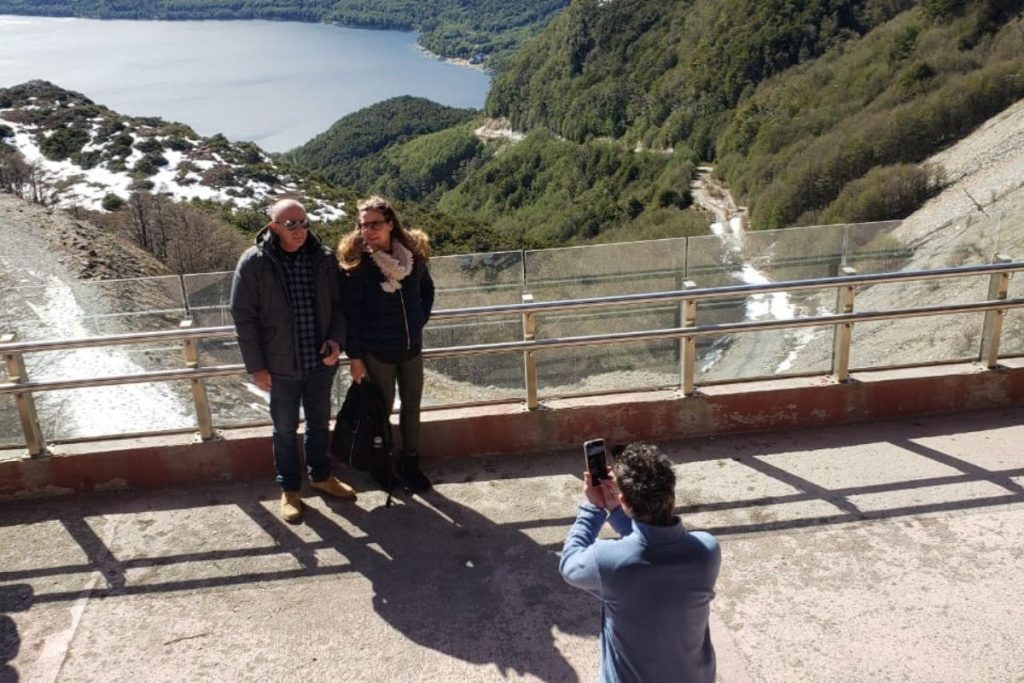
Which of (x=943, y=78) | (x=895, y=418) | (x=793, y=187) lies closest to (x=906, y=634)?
(x=895, y=418)

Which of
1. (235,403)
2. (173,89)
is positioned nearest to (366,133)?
(173,89)

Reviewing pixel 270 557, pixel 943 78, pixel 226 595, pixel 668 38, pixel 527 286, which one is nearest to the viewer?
pixel 226 595

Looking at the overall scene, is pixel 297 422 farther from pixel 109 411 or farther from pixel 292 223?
pixel 109 411

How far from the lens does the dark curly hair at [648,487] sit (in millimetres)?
2373

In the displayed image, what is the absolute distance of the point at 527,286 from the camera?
5.68 meters

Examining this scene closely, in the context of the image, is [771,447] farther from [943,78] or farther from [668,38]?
[668,38]

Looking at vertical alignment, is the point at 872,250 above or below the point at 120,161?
above

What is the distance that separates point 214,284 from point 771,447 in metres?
3.35

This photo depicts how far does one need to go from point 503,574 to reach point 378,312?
4.65 ft

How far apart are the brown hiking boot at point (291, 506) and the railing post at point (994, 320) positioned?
4.25 m

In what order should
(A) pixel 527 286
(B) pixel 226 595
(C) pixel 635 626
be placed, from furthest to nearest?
(A) pixel 527 286 < (B) pixel 226 595 < (C) pixel 635 626

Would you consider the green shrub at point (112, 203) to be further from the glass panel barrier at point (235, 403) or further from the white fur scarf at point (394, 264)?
the white fur scarf at point (394, 264)

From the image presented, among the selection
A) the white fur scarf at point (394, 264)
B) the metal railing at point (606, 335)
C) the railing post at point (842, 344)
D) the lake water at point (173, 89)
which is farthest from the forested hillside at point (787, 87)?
the lake water at point (173, 89)

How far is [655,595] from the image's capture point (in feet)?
7.82
